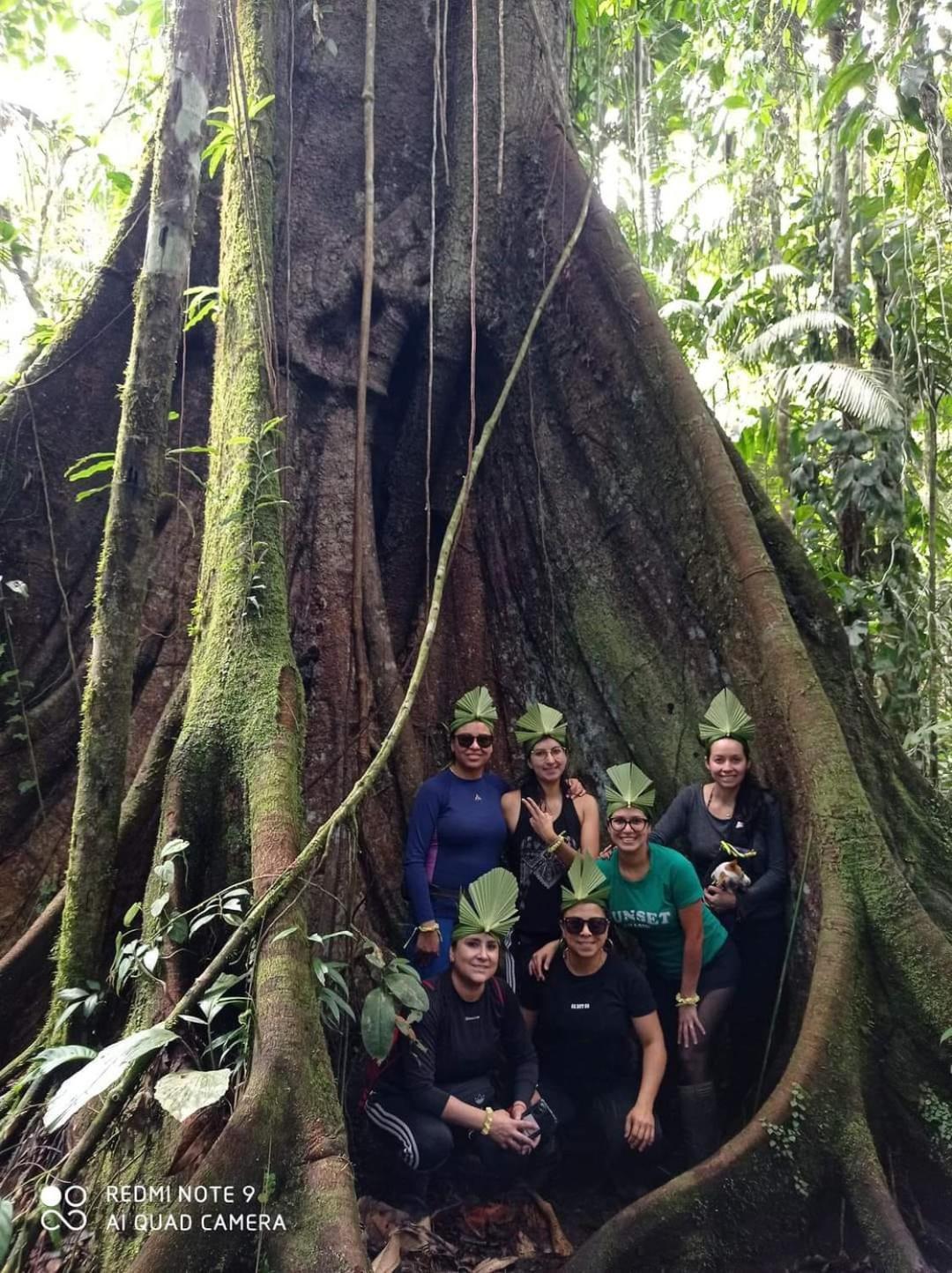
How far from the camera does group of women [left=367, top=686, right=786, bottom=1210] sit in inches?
135

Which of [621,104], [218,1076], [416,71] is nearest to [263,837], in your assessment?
[218,1076]

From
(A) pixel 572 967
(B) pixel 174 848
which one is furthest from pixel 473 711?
(B) pixel 174 848

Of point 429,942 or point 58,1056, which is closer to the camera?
point 58,1056

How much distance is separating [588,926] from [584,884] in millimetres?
159

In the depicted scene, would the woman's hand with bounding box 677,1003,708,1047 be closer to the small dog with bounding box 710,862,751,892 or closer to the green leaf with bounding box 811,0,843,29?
the small dog with bounding box 710,862,751,892

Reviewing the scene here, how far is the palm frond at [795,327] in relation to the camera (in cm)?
671

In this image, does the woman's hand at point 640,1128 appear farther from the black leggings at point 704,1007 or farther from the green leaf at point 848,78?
the green leaf at point 848,78

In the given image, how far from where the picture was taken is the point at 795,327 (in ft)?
22.6

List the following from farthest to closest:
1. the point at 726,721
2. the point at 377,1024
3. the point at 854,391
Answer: the point at 854,391 < the point at 726,721 < the point at 377,1024

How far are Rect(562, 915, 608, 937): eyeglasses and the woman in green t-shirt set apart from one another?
0.20m

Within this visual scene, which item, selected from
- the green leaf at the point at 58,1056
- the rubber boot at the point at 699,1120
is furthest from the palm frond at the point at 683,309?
the green leaf at the point at 58,1056

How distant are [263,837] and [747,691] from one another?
89.1 inches

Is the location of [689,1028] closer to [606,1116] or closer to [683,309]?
[606,1116]

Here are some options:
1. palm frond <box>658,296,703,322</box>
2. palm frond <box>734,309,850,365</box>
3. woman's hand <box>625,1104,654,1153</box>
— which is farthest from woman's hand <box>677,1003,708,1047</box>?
palm frond <box>658,296,703,322</box>
